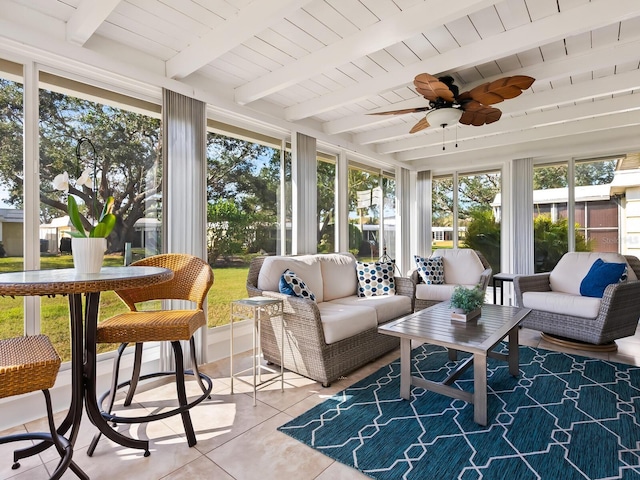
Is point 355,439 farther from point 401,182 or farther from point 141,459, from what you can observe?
point 401,182

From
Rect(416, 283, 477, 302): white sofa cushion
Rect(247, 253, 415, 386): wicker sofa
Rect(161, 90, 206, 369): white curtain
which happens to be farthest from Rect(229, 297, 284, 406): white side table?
Rect(416, 283, 477, 302): white sofa cushion

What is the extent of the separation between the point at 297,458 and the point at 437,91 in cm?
251

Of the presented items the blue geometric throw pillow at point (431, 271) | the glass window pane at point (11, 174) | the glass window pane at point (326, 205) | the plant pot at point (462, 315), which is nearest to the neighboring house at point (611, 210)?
the blue geometric throw pillow at point (431, 271)

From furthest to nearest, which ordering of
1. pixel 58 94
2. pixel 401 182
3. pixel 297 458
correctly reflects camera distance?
pixel 401 182 → pixel 58 94 → pixel 297 458

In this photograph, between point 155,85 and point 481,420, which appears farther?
point 155,85

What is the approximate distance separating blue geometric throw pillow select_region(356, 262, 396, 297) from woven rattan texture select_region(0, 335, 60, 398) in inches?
114

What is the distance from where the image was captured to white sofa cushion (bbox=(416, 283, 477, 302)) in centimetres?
431

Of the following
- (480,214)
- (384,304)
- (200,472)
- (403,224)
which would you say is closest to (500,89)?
(384,304)

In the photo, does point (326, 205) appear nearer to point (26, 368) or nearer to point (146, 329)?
point (146, 329)

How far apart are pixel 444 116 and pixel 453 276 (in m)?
2.69

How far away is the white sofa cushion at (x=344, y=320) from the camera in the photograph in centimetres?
264

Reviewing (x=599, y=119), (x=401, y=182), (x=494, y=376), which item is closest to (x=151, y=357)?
A: (x=494, y=376)

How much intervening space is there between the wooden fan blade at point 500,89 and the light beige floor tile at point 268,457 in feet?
8.36

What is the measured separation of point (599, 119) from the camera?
4.25 meters
